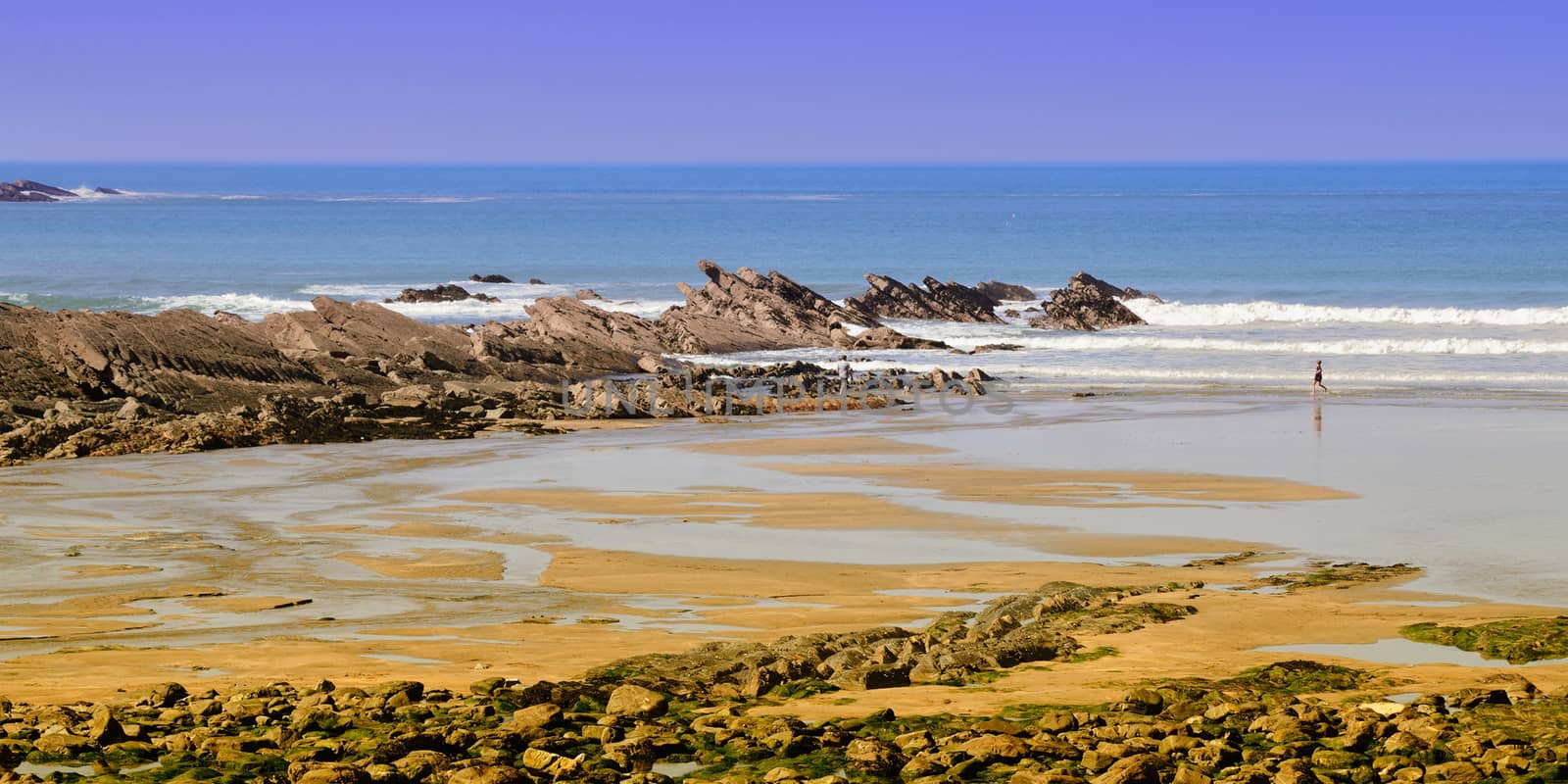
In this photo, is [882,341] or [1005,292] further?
[1005,292]

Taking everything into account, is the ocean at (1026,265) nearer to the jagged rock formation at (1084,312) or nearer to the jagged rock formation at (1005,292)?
the jagged rock formation at (1084,312)

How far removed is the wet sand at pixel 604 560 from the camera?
13438 millimetres

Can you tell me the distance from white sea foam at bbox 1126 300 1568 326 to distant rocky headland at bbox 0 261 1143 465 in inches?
597

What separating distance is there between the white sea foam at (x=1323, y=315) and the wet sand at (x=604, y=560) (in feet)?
101

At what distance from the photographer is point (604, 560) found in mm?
18969

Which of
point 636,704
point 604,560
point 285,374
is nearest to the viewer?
point 636,704

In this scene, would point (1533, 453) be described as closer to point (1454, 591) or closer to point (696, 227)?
point (1454, 591)

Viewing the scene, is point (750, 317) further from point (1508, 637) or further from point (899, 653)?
point (1508, 637)

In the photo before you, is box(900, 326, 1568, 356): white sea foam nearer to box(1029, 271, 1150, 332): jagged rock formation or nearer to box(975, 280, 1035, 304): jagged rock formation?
box(1029, 271, 1150, 332): jagged rock formation

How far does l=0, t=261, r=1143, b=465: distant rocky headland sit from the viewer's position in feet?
97.8

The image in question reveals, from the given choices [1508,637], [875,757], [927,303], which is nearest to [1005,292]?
[927,303]

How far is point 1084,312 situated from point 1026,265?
3388 cm

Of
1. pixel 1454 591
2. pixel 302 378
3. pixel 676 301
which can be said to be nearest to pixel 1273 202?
pixel 676 301

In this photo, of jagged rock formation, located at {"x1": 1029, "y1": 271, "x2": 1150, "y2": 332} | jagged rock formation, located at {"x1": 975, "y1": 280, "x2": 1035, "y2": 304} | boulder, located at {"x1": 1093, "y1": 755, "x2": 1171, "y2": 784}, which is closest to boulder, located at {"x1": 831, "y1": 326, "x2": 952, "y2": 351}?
jagged rock formation, located at {"x1": 1029, "y1": 271, "x2": 1150, "y2": 332}
